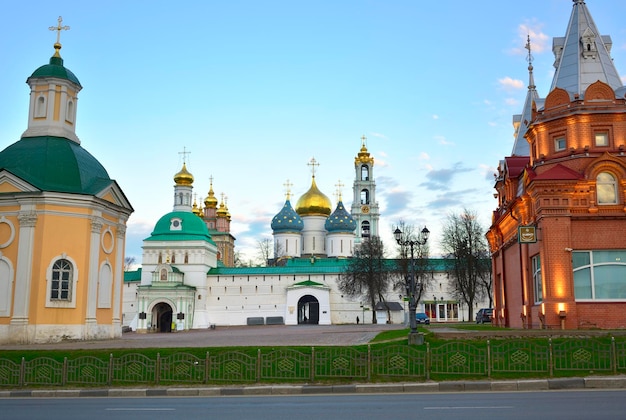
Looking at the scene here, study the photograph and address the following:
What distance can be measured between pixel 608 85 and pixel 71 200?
2595 centimetres

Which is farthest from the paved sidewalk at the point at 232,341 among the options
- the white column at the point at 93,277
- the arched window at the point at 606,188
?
the arched window at the point at 606,188

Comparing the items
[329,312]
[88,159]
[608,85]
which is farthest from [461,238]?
[88,159]

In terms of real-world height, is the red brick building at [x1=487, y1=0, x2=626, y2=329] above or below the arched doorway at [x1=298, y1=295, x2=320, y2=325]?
above

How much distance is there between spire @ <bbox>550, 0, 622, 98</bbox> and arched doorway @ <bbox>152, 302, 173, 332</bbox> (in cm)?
5112

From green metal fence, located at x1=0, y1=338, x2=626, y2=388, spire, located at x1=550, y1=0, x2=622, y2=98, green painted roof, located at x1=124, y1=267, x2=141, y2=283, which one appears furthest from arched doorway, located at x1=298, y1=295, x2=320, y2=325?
green metal fence, located at x1=0, y1=338, x2=626, y2=388

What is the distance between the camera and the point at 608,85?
27672 mm

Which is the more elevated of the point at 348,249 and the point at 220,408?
the point at 348,249

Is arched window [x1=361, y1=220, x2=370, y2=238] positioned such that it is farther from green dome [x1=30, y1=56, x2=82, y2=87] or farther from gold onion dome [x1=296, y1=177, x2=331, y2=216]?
green dome [x1=30, y1=56, x2=82, y2=87]

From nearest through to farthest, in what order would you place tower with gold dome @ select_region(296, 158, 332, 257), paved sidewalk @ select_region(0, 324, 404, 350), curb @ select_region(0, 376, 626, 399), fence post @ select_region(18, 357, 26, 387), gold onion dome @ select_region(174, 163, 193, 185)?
curb @ select_region(0, 376, 626, 399), fence post @ select_region(18, 357, 26, 387), paved sidewalk @ select_region(0, 324, 404, 350), gold onion dome @ select_region(174, 163, 193, 185), tower with gold dome @ select_region(296, 158, 332, 257)

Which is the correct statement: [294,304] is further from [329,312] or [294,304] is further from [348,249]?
[348,249]

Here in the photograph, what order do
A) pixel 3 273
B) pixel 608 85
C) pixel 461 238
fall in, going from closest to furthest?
pixel 608 85 → pixel 3 273 → pixel 461 238

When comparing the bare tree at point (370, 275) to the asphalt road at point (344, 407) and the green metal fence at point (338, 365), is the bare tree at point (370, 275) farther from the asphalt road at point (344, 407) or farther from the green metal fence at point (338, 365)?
the asphalt road at point (344, 407)

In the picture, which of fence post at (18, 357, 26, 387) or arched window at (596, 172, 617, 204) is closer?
fence post at (18, 357, 26, 387)

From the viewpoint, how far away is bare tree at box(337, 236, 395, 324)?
68.1 m
